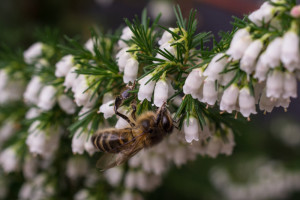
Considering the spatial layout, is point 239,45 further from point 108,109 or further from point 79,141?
point 79,141

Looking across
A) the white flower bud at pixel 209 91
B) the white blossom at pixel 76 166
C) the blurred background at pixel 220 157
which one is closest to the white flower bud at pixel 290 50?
the white flower bud at pixel 209 91

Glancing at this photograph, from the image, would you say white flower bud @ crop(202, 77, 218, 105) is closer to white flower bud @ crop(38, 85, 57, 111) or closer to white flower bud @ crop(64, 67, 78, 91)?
white flower bud @ crop(64, 67, 78, 91)

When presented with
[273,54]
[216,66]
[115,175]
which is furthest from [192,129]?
[115,175]

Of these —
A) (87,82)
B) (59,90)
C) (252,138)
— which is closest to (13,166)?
(59,90)

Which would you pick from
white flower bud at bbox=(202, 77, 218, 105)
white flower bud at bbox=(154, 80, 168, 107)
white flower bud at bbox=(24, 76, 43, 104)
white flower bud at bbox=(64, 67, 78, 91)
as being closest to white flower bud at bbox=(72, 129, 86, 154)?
white flower bud at bbox=(64, 67, 78, 91)

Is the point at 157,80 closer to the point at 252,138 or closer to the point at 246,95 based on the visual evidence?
the point at 246,95
